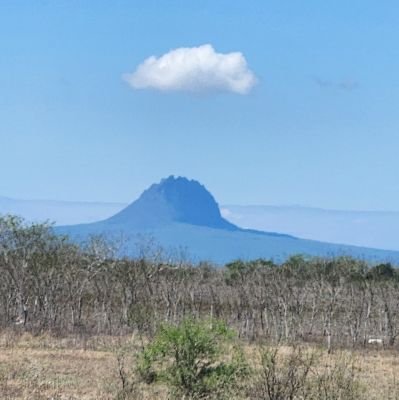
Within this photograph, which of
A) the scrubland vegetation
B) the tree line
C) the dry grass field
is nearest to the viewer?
the scrubland vegetation

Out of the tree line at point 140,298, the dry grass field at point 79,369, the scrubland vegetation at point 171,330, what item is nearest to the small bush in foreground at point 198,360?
the scrubland vegetation at point 171,330

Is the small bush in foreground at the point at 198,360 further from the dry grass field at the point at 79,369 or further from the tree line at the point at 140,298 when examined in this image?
the tree line at the point at 140,298

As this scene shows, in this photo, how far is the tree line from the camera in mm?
26953

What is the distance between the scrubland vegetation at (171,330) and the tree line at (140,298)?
0.07 metres

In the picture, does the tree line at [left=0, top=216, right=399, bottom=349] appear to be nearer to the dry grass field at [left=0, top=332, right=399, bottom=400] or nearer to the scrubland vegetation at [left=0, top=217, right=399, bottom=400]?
the scrubland vegetation at [left=0, top=217, right=399, bottom=400]

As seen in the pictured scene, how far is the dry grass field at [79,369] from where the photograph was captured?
1203 centimetres

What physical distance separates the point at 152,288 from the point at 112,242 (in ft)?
15.0

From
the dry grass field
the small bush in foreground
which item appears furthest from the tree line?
the small bush in foreground

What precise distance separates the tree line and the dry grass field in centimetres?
281

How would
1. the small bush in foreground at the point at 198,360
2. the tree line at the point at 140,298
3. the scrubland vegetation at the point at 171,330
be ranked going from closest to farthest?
the small bush in foreground at the point at 198,360
the scrubland vegetation at the point at 171,330
the tree line at the point at 140,298

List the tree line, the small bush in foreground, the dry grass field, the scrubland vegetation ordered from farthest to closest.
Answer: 1. the tree line
2. the dry grass field
3. the scrubland vegetation
4. the small bush in foreground

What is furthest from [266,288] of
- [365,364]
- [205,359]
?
[205,359]

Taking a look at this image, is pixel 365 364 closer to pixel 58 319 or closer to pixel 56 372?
pixel 56 372

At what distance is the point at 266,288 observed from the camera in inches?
1252
